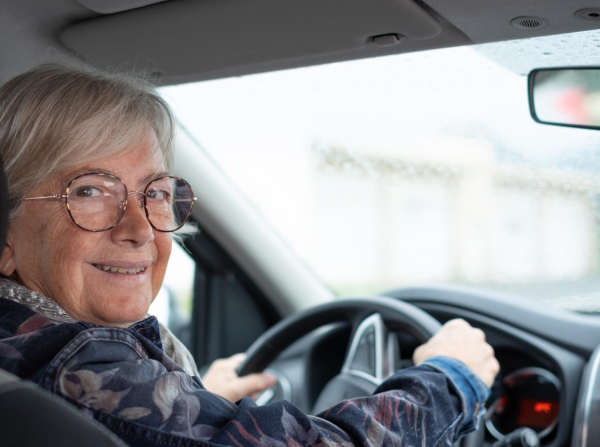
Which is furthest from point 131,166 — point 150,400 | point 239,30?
point 150,400

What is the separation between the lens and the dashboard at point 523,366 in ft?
7.04

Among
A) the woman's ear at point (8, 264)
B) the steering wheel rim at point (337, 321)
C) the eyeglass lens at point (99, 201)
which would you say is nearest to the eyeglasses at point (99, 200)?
the eyeglass lens at point (99, 201)

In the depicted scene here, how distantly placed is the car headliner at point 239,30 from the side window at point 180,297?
4.01 ft

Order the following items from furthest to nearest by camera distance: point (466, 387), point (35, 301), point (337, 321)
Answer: point (337, 321)
point (466, 387)
point (35, 301)

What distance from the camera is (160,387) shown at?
122cm

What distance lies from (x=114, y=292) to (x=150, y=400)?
0.40 metres

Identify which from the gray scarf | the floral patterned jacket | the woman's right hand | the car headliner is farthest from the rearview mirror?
the gray scarf

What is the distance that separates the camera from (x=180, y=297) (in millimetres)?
3803

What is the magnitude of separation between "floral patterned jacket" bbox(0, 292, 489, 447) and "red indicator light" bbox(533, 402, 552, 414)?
895mm

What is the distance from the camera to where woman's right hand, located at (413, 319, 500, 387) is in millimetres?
1861

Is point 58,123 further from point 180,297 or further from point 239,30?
point 180,297

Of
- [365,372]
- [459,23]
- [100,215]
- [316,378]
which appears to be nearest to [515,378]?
[365,372]

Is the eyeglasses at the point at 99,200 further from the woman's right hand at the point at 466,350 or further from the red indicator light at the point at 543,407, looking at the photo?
the red indicator light at the point at 543,407

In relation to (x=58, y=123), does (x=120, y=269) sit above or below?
below
